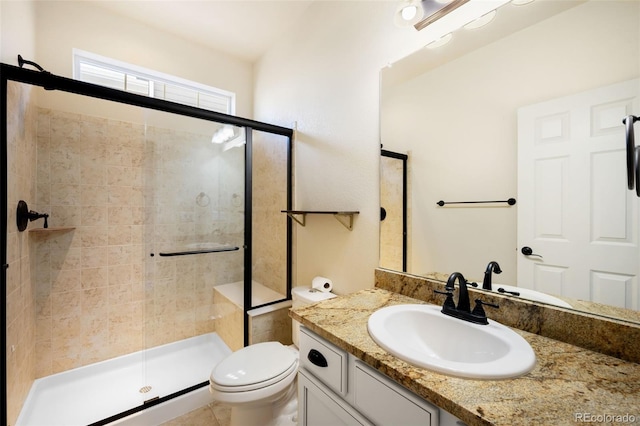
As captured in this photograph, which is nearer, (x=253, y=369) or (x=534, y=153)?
(x=534, y=153)

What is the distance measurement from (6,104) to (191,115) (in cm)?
81

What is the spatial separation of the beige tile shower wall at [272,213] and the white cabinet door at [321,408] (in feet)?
3.84

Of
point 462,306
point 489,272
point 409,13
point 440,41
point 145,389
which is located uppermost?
point 409,13

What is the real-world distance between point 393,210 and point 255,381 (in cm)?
110

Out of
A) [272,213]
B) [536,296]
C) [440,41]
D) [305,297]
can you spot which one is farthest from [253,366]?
[440,41]

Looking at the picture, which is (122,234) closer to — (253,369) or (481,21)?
(253,369)

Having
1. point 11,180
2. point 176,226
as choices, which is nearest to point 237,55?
point 176,226

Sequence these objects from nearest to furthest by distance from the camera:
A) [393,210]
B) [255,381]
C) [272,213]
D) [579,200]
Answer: [579,200] < [255,381] < [393,210] < [272,213]

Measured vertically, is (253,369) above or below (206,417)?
above

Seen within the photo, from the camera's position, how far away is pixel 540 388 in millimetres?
589

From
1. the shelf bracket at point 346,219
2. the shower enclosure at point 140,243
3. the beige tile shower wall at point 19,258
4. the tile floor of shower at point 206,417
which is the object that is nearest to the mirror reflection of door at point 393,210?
the shelf bracket at point 346,219

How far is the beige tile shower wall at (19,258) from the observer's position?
1.34 meters

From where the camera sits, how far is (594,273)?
0.81 metres

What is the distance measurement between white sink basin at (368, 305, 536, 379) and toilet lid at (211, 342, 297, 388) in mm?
721
